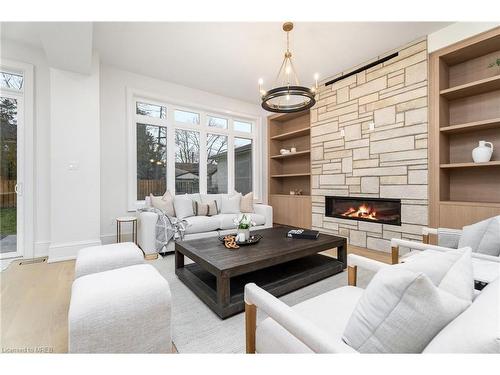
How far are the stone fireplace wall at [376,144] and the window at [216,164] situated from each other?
1.94m

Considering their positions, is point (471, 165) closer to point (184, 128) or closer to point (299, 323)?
point (299, 323)

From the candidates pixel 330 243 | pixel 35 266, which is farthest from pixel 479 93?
pixel 35 266

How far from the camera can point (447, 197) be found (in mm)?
3098

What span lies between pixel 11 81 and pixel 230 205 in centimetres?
353

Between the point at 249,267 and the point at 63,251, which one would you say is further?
the point at 63,251

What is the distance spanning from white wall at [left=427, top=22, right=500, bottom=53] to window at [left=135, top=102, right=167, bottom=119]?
13.7 ft

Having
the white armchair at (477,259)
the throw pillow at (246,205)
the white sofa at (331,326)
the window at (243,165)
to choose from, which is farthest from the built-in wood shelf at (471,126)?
A: the window at (243,165)

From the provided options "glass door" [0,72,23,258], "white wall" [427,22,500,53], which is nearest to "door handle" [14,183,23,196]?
"glass door" [0,72,23,258]

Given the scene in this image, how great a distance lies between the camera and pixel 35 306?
1924mm

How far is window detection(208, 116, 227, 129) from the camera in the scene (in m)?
5.00

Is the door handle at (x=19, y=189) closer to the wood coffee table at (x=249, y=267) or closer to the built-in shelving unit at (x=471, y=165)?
the wood coffee table at (x=249, y=267)

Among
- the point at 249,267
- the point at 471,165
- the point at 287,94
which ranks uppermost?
the point at 287,94

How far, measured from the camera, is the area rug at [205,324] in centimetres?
145

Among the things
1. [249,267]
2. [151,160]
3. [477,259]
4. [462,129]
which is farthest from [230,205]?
[462,129]
